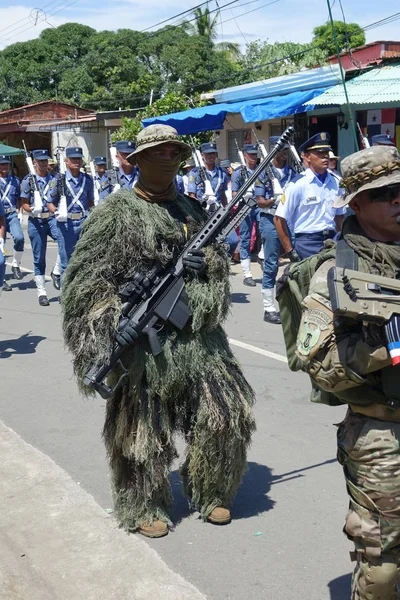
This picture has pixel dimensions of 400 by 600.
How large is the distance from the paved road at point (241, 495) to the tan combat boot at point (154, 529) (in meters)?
0.04

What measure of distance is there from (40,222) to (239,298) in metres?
2.92

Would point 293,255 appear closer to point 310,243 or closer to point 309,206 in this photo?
point 310,243

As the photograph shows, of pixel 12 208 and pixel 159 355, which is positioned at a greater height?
pixel 12 208

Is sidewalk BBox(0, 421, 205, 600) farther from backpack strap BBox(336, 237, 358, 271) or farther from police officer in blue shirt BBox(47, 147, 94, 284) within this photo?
police officer in blue shirt BBox(47, 147, 94, 284)

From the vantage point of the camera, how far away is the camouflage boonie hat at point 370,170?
A: 2.61 metres

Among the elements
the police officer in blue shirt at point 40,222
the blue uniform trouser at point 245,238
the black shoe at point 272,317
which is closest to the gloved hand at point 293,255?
the black shoe at point 272,317

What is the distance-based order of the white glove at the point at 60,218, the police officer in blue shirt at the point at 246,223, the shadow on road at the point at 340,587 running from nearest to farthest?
the shadow on road at the point at 340,587
the white glove at the point at 60,218
the police officer in blue shirt at the point at 246,223

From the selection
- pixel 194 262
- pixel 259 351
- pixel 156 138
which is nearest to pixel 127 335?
pixel 194 262

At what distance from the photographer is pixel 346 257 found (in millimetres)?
2607

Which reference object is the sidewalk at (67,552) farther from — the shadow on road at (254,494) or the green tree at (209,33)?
the green tree at (209,33)

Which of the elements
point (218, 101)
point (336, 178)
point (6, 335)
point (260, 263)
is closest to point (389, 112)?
point (260, 263)

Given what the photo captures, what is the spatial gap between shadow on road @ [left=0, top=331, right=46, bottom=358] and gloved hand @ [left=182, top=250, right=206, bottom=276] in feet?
14.8

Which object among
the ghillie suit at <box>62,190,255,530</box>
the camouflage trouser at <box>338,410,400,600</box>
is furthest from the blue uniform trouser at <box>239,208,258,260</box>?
the camouflage trouser at <box>338,410,400,600</box>

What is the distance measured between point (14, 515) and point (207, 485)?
1067 millimetres
